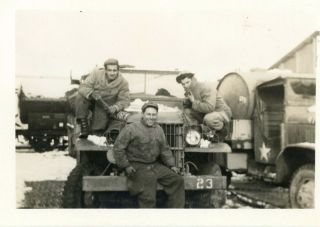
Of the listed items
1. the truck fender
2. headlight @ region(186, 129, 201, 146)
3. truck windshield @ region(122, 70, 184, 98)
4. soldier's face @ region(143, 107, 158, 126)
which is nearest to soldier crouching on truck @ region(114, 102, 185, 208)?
soldier's face @ region(143, 107, 158, 126)

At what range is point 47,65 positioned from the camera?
15.0 feet

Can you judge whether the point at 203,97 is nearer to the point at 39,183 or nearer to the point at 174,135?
the point at 174,135

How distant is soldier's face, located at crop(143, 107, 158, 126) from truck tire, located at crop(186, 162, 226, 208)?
0.76 meters

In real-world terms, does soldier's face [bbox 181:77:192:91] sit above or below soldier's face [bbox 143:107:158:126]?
above

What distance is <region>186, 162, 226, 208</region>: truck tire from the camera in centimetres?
438

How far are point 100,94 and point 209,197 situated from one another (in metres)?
1.25

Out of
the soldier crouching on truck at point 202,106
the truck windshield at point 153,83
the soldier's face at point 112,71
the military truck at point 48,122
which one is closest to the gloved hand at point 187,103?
the soldier crouching on truck at point 202,106

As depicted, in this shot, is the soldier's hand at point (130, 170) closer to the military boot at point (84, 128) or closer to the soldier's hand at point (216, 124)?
the military boot at point (84, 128)

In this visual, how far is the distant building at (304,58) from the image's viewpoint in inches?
177

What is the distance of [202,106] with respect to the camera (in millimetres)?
4625

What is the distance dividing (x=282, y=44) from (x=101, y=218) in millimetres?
2275

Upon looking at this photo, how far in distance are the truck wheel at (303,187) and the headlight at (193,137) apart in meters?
0.98

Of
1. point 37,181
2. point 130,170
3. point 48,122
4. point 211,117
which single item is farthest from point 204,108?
point 48,122

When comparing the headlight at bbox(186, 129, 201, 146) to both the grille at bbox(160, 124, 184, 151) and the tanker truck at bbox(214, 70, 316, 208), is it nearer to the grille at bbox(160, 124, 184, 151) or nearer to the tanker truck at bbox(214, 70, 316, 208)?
the grille at bbox(160, 124, 184, 151)
